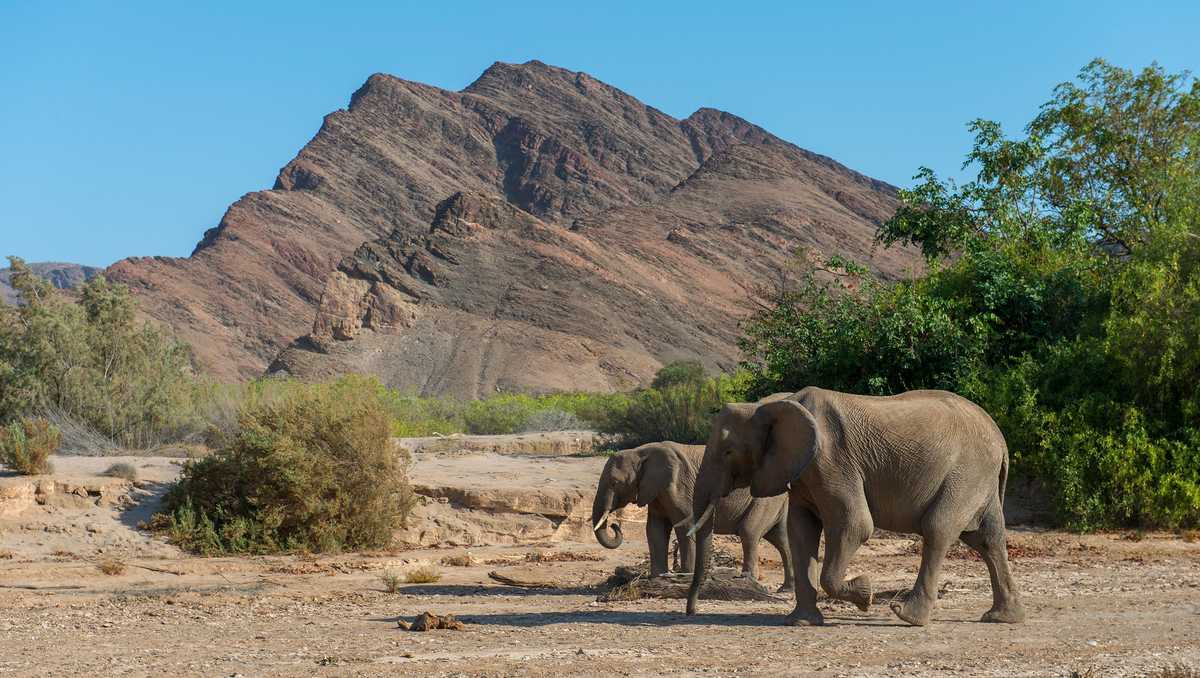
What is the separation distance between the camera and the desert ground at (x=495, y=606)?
8.95 m

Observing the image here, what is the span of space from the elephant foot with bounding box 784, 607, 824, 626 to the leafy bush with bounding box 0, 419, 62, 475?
36.6 ft

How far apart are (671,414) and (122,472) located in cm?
1446

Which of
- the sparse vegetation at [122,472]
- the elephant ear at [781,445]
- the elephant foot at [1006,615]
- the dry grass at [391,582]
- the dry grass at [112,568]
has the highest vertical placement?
the elephant ear at [781,445]

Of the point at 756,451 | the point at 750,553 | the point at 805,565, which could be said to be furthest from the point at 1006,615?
the point at 750,553

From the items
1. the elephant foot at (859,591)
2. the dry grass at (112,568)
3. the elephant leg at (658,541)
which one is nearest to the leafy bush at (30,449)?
the dry grass at (112,568)

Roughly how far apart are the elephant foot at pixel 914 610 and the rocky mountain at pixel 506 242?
3289 cm

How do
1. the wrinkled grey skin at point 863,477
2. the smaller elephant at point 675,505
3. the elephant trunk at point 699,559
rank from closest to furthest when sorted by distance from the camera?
the wrinkled grey skin at point 863,477 < the elephant trunk at point 699,559 < the smaller elephant at point 675,505

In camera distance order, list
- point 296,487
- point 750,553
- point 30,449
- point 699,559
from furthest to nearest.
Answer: point 30,449 → point 296,487 → point 750,553 → point 699,559

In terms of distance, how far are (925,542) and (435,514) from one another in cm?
966

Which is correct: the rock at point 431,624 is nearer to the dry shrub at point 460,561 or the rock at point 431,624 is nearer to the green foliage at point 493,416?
the dry shrub at point 460,561

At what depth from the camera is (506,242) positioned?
9250 cm

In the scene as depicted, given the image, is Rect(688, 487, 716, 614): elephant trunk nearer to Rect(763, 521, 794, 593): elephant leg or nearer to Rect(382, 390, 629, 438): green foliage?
Rect(763, 521, 794, 593): elephant leg

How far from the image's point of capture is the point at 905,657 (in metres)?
8.92

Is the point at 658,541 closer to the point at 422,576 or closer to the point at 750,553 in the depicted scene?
the point at 750,553
